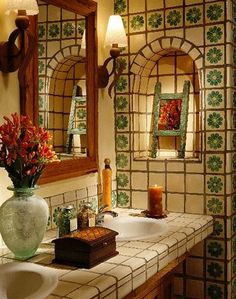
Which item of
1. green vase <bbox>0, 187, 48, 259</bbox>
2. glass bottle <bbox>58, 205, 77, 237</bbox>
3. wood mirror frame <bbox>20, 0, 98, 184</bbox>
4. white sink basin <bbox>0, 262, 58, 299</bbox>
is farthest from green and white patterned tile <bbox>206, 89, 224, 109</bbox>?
white sink basin <bbox>0, 262, 58, 299</bbox>

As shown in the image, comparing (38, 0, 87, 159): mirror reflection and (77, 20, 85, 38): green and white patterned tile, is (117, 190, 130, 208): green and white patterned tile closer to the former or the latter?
(38, 0, 87, 159): mirror reflection

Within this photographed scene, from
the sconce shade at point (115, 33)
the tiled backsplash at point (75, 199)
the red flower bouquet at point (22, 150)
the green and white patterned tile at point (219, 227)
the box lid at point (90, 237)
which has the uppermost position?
the sconce shade at point (115, 33)

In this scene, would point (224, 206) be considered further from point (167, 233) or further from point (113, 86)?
point (113, 86)

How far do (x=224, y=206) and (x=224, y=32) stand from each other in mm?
836

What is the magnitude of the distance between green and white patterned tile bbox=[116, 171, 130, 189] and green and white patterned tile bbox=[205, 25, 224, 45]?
806mm

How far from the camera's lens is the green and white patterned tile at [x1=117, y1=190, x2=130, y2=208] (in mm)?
2533

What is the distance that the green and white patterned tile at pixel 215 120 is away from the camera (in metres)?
2.26

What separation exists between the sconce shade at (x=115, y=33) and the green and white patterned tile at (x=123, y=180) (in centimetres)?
68

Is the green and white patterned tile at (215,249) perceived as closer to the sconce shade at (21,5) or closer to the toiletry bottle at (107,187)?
the toiletry bottle at (107,187)

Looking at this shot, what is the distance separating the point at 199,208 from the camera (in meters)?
2.35

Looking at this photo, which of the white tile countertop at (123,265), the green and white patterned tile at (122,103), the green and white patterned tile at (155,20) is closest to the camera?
the white tile countertop at (123,265)

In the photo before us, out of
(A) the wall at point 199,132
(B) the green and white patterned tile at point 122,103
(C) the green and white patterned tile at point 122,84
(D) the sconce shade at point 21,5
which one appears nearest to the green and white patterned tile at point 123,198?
(A) the wall at point 199,132

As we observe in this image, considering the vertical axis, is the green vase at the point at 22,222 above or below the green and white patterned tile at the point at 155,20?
below

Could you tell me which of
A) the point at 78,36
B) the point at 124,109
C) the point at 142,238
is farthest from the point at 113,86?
the point at 142,238
